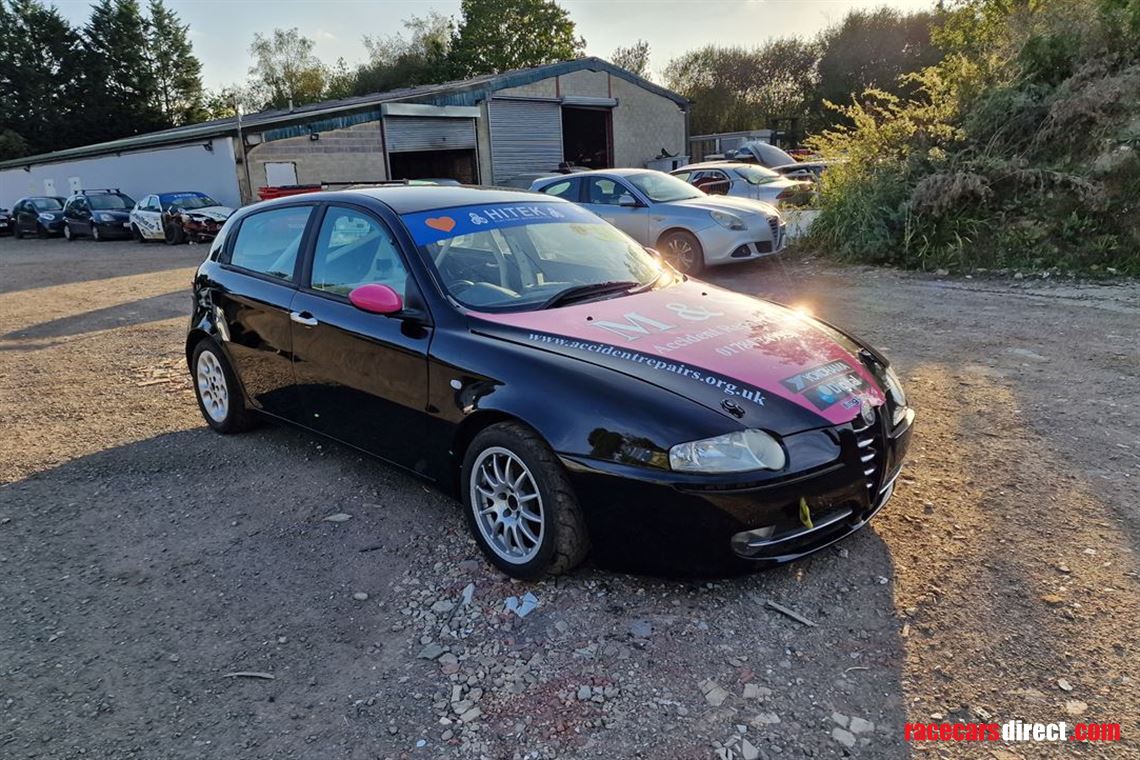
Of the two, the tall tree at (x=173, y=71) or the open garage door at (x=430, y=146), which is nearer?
the open garage door at (x=430, y=146)

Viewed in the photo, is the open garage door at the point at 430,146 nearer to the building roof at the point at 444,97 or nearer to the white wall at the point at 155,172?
the building roof at the point at 444,97

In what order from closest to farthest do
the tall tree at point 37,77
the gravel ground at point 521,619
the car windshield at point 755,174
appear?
the gravel ground at point 521,619
the car windshield at point 755,174
the tall tree at point 37,77

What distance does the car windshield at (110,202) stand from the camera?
80.3 feet

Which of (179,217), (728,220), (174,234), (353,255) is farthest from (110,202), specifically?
(353,255)

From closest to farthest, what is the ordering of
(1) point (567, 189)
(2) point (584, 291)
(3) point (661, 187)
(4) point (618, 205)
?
(2) point (584, 291), (4) point (618, 205), (3) point (661, 187), (1) point (567, 189)

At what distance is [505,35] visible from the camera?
5256 cm

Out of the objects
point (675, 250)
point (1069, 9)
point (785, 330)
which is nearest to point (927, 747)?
point (785, 330)

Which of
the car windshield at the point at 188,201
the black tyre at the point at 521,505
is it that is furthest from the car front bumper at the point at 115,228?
the black tyre at the point at 521,505

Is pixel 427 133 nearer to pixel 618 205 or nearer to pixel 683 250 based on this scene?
pixel 618 205

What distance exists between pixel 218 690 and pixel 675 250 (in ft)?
28.4

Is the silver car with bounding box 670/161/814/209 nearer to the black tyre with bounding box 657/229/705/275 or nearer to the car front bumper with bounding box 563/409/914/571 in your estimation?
the black tyre with bounding box 657/229/705/275

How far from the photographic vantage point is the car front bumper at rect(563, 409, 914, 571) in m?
2.76

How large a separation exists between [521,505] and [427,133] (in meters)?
23.6

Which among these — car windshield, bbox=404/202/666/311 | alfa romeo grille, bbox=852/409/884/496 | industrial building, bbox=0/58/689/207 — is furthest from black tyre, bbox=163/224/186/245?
alfa romeo grille, bbox=852/409/884/496
